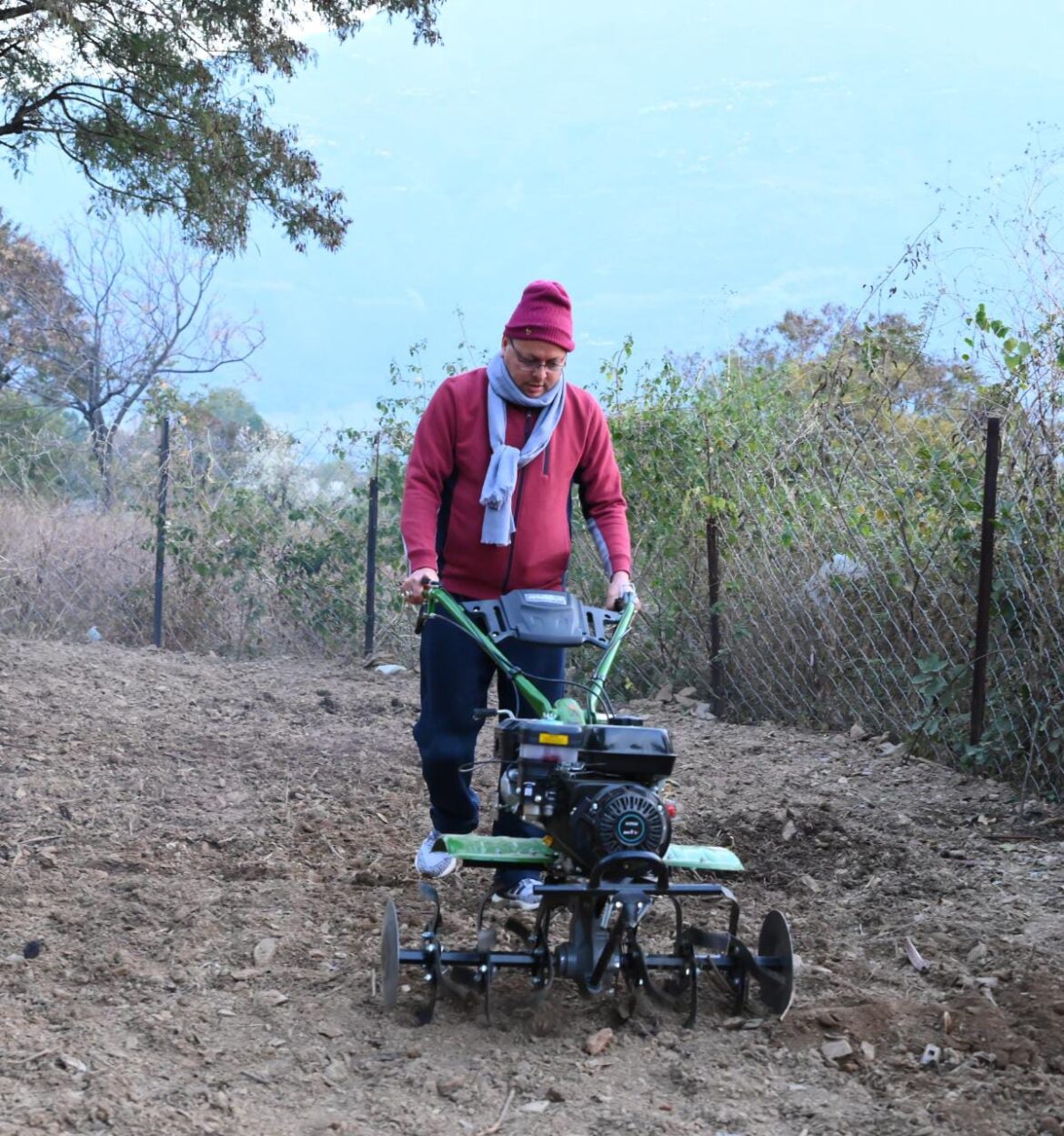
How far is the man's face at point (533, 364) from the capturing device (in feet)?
13.0

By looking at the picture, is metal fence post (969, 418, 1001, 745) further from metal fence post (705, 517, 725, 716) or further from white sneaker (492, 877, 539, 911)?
white sneaker (492, 877, 539, 911)

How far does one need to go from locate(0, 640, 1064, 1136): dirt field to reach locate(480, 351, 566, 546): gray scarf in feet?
4.14

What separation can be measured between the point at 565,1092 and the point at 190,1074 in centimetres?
87

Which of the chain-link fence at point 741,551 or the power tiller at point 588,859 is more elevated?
the chain-link fence at point 741,551

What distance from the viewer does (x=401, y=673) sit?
31.6 feet

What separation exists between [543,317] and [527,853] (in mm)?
1472

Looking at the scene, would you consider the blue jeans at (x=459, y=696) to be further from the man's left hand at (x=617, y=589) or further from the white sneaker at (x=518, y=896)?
the man's left hand at (x=617, y=589)

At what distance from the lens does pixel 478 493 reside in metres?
4.14

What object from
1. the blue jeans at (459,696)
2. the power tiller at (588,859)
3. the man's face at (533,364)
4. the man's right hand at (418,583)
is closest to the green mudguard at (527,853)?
the power tiller at (588,859)

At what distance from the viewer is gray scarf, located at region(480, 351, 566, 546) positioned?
398 centimetres

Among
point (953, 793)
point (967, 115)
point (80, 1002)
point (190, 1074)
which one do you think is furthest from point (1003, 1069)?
point (967, 115)

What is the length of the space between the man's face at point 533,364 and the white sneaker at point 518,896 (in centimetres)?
143

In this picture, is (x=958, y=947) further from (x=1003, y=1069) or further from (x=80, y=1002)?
(x=80, y=1002)

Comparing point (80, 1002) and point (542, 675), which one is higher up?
point (542, 675)
